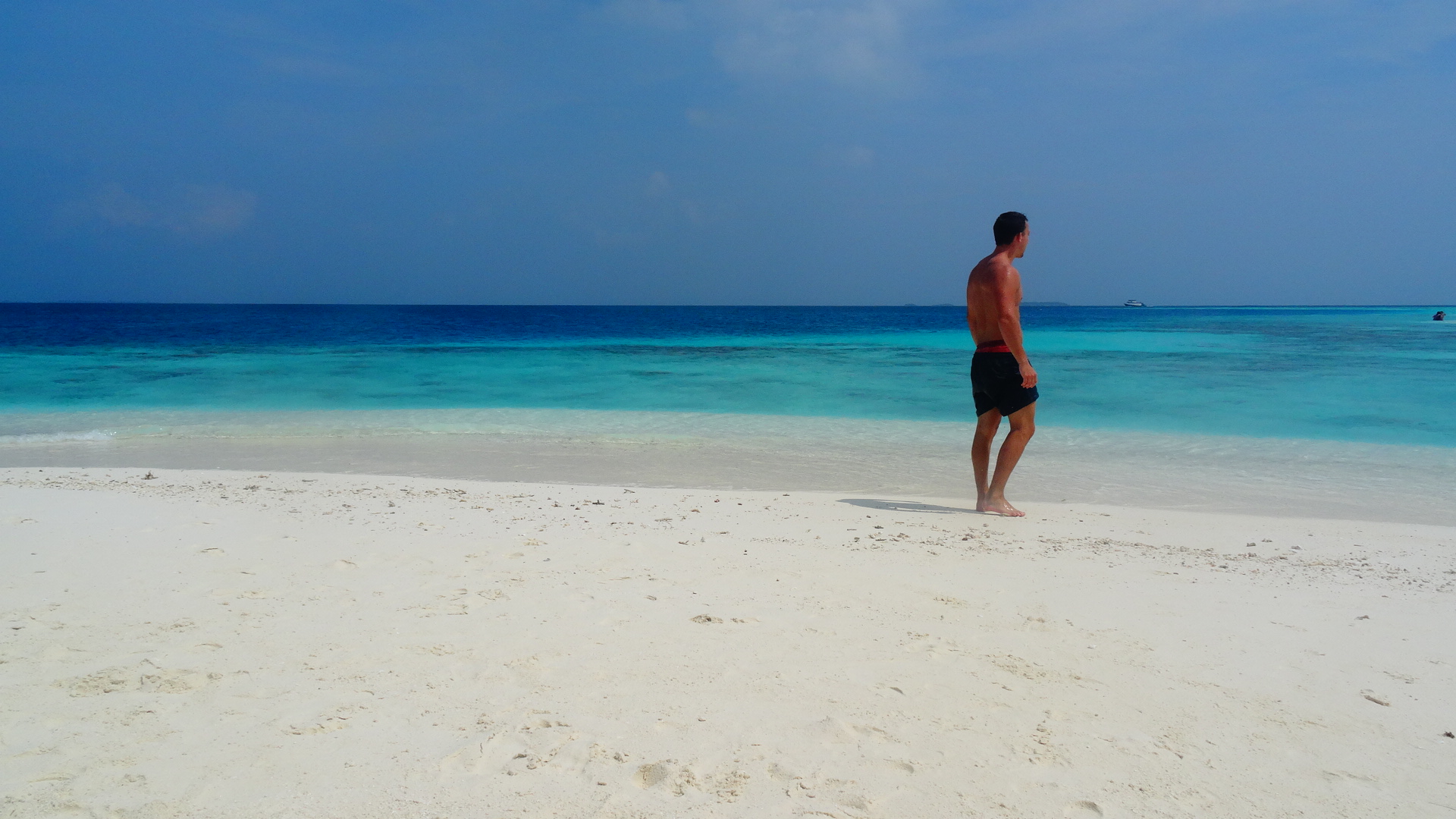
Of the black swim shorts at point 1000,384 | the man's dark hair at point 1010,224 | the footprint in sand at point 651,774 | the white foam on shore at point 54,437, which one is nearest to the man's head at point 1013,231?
the man's dark hair at point 1010,224

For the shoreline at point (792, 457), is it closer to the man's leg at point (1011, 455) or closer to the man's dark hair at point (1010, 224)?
the man's leg at point (1011, 455)

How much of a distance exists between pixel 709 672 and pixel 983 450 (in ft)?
9.92

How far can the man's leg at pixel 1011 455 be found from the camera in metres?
4.77

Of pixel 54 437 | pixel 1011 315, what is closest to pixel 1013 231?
pixel 1011 315

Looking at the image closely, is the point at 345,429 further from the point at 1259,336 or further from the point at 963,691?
the point at 1259,336

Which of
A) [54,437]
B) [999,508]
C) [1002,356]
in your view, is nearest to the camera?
[1002,356]

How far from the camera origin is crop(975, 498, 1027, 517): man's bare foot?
4781 millimetres

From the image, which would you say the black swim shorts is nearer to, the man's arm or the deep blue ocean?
the man's arm

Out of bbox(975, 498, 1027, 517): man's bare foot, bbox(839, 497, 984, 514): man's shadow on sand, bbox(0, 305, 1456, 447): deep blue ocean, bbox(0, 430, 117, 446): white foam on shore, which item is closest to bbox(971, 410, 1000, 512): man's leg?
bbox(975, 498, 1027, 517): man's bare foot

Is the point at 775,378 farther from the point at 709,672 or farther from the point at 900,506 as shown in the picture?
the point at 709,672

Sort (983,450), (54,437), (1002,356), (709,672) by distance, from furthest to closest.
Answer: (54,437) → (983,450) → (1002,356) → (709,672)

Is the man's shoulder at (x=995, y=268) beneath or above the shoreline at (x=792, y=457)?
above

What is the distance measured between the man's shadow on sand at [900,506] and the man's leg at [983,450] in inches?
4.3

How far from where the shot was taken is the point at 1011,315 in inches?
180
